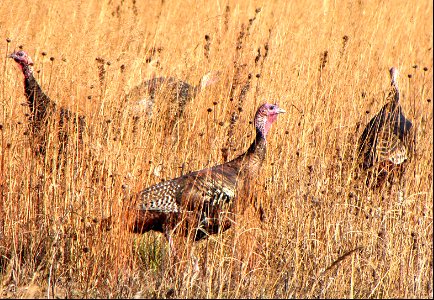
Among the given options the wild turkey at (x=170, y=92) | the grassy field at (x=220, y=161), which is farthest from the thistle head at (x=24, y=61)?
the wild turkey at (x=170, y=92)

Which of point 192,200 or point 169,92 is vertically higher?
point 169,92

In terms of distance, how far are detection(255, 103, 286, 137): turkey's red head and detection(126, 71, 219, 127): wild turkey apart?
932mm

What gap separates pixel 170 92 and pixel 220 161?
933 millimetres

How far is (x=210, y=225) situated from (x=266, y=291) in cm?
73

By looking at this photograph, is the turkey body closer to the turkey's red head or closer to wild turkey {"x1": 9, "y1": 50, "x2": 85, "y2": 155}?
wild turkey {"x1": 9, "y1": 50, "x2": 85, "y2": 155}

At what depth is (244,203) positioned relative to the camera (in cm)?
455

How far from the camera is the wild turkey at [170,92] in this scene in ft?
19.7

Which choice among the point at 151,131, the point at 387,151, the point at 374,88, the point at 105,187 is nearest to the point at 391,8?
the point at 374,88

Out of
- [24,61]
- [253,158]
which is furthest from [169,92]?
[253,158]

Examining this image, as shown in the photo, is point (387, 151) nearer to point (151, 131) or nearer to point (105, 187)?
point (151, 131)

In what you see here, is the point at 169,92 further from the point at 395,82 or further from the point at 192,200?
the point at 395,82

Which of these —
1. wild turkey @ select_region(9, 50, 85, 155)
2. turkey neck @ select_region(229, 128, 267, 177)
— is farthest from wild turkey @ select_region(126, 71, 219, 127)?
turkey neck @ select_region(229, 128, 267, 177)

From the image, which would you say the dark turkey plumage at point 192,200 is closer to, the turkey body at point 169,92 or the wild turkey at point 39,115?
the wild turkey at point 39,115

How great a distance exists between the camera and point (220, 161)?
546cm
